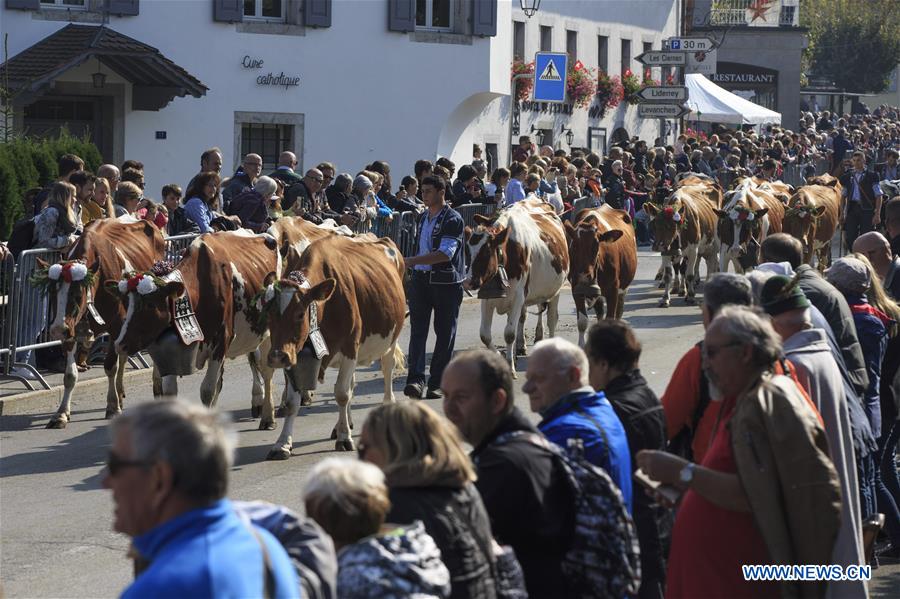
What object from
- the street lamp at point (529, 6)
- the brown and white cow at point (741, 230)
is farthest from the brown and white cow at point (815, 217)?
the street lamp at point (529, 6)

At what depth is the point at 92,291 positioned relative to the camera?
12664 millimetres

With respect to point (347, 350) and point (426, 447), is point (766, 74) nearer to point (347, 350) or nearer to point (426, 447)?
point (347, 350)

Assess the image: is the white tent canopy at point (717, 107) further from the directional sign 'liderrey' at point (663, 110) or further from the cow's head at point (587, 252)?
the cow's head at point (587, 252)

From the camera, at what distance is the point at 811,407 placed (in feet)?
17.7

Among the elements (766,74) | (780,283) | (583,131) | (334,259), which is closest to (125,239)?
(334,259)

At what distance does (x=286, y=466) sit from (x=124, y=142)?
57.9 feet

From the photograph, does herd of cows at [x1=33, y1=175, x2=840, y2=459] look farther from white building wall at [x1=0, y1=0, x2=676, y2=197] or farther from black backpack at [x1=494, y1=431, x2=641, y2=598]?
white building wall at [x1=0, y1=0, x2=676, y2=197]

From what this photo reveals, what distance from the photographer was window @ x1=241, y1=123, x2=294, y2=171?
29.6m

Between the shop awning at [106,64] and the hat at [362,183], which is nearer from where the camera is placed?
the hat at [362,183]

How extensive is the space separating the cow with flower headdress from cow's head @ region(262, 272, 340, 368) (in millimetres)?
1573

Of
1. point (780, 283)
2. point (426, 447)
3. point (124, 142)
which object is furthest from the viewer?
point (124, 142)

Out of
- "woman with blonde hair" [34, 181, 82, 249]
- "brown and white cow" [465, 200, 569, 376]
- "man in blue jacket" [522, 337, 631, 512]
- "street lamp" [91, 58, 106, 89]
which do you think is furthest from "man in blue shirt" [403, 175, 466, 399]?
"street lamp" [91, 58, 106, 89]

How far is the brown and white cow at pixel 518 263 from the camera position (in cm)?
1564

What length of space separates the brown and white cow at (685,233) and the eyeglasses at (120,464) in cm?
1886
